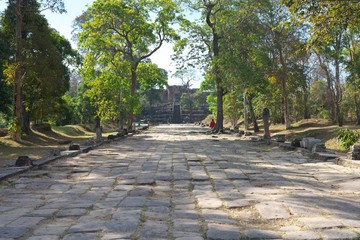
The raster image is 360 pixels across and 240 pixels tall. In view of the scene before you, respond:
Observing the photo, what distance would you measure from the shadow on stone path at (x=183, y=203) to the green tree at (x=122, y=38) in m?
19.4

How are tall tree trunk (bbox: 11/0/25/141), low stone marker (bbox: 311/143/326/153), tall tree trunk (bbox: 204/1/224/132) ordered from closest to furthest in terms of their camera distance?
1. low stone marker (bbox: 311/143/326/153)
2. tall tree trunk (bbox: 11/0/25/141)
3. tall tree trunk (bbox: 204/1/224/132)

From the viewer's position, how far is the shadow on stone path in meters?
3.94

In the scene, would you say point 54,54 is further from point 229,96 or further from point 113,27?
point 229,96

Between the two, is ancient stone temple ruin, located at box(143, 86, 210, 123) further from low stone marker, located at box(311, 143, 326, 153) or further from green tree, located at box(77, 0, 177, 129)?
low stone marker, located at box(311, 143, 326, 153)

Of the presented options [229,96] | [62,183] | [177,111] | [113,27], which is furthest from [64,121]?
[177,111]

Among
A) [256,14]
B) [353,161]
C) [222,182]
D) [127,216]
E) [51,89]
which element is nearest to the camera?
[127,216]

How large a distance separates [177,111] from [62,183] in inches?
2700

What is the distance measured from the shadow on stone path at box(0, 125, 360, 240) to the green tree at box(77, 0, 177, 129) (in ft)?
63.5

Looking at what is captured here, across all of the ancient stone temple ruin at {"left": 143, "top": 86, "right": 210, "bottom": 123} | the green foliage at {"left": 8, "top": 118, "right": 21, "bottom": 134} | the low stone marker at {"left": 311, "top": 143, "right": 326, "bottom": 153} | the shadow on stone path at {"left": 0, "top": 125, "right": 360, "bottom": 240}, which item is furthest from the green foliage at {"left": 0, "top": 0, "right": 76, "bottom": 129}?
the ancient stone temple ruin at {"left": 143, "top": 86, "right": 210, "bottom": 123}

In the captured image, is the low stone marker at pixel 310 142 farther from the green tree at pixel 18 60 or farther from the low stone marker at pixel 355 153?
the green tree at pixel 18 60

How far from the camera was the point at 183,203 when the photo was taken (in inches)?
210

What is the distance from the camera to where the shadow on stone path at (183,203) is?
3936mm

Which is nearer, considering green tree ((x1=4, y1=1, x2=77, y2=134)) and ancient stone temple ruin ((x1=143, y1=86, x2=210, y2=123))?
green tree ((x1=4, y1=1, x2=77, y2=134))

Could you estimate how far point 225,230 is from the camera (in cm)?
394
